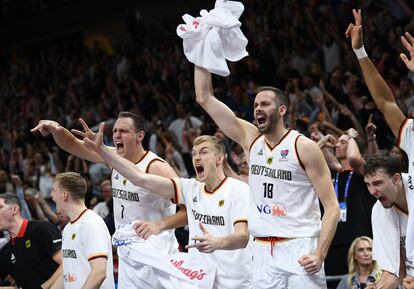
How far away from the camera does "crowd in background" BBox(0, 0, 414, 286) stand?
439 inches

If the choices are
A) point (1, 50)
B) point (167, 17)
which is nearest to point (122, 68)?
point (167, 17)

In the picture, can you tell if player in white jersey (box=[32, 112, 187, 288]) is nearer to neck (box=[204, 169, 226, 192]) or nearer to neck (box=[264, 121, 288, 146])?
neck (box=[204, 169, 226, 192])

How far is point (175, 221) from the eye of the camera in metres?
7.07

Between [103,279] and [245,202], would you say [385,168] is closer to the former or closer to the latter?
[245,202]

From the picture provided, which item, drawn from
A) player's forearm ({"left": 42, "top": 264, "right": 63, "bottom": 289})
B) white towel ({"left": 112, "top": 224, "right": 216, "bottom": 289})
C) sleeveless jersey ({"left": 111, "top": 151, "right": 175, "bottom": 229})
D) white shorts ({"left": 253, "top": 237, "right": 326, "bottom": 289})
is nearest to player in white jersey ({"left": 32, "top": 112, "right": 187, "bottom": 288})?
sleeveless jersey ({"left": 111, "top": 151, "right": 175, "bottom": 229})

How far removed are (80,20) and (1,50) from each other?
3.31m

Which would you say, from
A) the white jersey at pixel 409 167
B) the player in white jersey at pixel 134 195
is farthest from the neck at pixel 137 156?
the white jersey at pixel 409 167

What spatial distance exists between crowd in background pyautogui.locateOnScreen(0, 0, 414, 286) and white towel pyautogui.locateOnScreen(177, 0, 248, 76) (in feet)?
5.85

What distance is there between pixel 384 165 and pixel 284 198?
31.6 inches

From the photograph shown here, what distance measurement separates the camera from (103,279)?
689 centimetres

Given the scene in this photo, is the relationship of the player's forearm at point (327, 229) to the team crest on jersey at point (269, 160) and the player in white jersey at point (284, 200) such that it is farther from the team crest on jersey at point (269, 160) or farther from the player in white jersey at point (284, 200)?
the team crest on jersey at point (269, 160)

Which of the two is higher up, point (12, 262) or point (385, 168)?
point (385, 168)

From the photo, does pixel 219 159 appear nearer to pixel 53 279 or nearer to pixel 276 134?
pixel 276 134

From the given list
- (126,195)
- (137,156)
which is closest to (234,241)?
(126,195)
